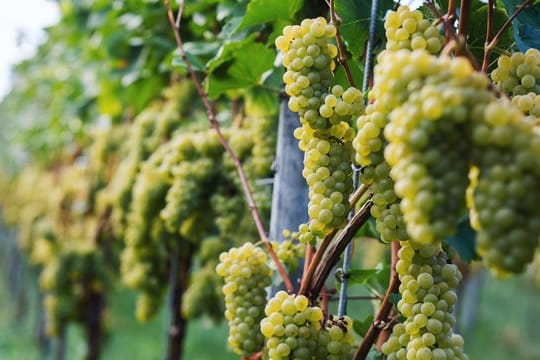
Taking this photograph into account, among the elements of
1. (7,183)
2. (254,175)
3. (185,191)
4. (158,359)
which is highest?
(254,175)

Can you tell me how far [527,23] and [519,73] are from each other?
183 mm

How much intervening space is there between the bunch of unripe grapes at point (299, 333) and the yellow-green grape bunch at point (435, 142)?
0.35m

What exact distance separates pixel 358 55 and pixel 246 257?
0.39m

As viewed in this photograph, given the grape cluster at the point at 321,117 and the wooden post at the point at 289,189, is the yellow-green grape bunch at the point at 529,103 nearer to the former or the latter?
the grape cluster at the point at 321,117

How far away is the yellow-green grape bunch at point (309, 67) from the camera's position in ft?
2.58

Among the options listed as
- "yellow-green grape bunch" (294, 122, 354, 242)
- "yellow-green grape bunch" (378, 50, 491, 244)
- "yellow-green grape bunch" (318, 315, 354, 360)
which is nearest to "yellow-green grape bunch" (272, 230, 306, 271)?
"yellow-green grape bunch" (318, 315, 354, 360)

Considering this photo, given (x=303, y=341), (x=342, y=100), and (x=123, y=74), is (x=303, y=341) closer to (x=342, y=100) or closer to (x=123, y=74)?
(x=342, y=100)

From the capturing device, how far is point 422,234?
527 mm

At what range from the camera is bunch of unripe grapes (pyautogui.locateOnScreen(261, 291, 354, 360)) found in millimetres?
834

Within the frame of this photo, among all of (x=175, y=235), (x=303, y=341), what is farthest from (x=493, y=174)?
(x=175, y=235)

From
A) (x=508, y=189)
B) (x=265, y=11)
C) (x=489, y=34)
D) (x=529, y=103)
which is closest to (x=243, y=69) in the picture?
(x=265, y=11)

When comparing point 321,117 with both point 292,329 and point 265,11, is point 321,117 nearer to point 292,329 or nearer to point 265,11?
point 292,329

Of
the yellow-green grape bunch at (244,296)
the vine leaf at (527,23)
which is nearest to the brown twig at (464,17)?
the vine leaf at (527,23)


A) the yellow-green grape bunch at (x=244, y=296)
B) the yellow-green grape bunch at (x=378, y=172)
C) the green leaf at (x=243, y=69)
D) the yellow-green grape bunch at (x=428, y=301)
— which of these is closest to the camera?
the yellow-green grape bunch at (x=378, y=172)
